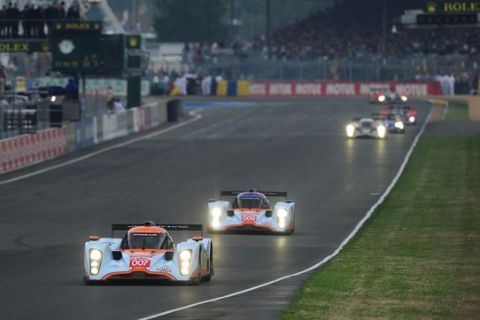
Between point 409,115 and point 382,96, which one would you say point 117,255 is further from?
point 382,96

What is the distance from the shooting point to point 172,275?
73.9ft

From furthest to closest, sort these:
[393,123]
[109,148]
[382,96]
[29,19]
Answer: [382,96] < [393,123] < [109,148] < [29,19]

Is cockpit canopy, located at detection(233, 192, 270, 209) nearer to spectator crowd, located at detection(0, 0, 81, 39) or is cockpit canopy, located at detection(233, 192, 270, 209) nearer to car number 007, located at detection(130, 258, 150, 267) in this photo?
car number 007, located at detection(130, 258, 150, 267)

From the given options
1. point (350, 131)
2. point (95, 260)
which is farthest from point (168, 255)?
point (350, 131)

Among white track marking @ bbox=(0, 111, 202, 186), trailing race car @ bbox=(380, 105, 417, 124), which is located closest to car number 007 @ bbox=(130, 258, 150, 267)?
white track marking @ bbox=(0, 111, 202, 186)

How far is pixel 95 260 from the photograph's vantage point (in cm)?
2259

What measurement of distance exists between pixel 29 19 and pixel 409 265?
36.3m

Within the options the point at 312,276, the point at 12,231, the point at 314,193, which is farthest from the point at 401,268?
the point at 314,193

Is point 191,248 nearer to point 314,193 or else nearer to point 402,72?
point 314,193

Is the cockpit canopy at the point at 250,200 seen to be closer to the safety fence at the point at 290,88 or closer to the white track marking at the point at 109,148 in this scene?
the white track marking at the point at 109,148

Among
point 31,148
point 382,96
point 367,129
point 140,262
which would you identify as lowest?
point 382,96

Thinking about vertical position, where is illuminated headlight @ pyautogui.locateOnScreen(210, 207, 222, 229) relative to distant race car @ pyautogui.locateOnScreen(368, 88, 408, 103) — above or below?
above

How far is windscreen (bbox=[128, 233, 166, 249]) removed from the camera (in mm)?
22812

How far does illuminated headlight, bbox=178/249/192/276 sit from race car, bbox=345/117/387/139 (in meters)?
46.3
